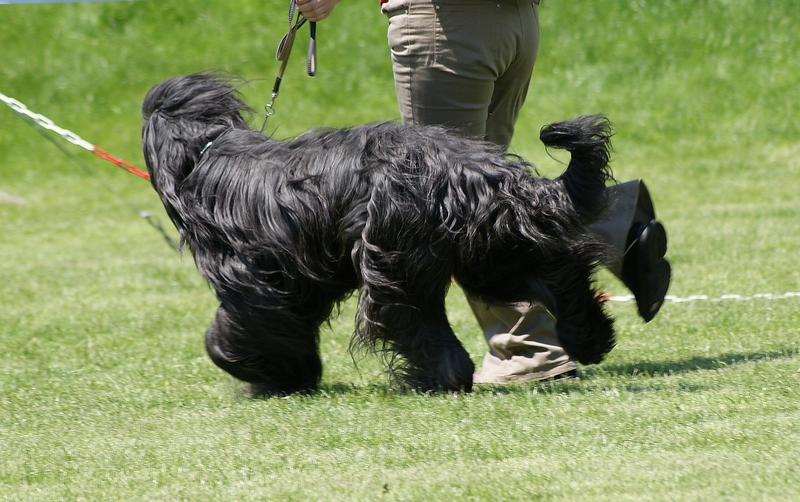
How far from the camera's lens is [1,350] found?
5.38 m

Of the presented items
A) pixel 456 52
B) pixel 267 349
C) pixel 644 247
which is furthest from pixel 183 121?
pixel 644 247

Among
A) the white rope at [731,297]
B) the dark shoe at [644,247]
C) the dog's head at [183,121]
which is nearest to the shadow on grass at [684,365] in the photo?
the dark shoe at [644,247]

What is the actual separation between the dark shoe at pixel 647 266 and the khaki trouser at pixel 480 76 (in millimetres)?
50

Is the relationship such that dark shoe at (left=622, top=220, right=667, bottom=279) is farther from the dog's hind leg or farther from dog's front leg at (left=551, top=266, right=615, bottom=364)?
the dog's hind leg

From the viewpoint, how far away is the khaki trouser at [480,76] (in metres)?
3.71

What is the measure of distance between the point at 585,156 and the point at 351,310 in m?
3.49

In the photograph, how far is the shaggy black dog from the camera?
336cm

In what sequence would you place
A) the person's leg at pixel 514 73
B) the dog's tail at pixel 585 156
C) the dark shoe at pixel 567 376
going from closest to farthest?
the dog's tail at pixel 585 156
the person's leg at pixel 514 73
the dark shoe at pixel 567 376

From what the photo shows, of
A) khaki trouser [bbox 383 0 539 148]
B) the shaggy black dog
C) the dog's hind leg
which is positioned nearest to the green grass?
the dog's hind leg

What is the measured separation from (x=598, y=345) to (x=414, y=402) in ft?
2.63

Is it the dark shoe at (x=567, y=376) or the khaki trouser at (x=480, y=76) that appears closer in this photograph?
the khaki trouser at (x=480, y=76)

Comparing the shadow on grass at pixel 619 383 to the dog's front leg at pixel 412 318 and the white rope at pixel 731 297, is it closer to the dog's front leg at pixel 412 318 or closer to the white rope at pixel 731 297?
the dog's front leg at pixel 412 318

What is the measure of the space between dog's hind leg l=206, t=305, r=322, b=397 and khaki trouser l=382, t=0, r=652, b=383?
2.67ft

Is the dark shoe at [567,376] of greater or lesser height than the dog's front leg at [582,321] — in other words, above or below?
below
